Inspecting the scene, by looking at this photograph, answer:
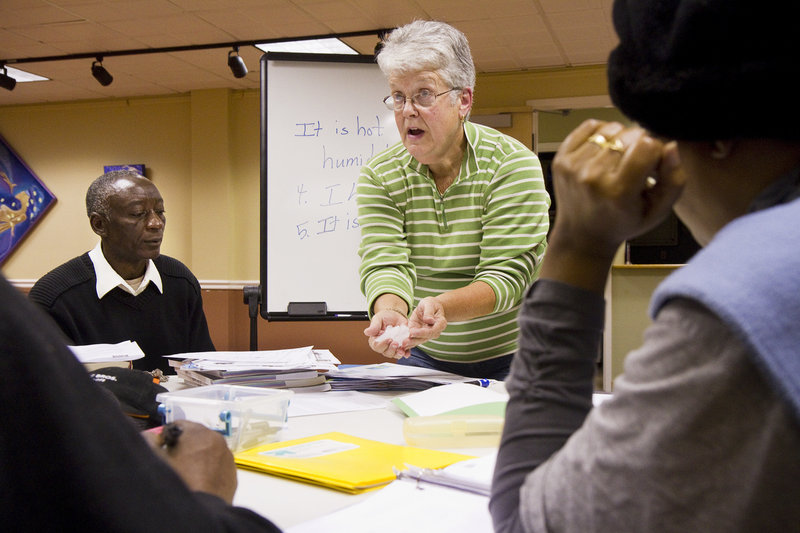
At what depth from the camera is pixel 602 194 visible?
58 cm

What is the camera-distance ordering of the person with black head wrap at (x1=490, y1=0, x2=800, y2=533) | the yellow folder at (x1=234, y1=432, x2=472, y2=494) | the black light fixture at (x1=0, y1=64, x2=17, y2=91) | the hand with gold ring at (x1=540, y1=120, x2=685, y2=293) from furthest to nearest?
1. the black light fixture at (x1=0, y1=64, x2=17, y2=91)
2. the yellow folder at (x1=234, y1=432, x2=472, y2=494)
3. the hand with gold ring at (x1=540, y1=120, x2=685, y2=293)
4. the person with black head wrap at (x1=490, y1=0, x2=800, y2=533)

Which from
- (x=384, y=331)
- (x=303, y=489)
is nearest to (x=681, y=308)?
(x=303, y=489)

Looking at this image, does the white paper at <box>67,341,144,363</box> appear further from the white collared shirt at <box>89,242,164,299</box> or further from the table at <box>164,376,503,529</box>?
the white collared shirt at <box>89,242,164,299</box>

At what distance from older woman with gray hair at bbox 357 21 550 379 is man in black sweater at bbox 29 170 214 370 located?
1021mm

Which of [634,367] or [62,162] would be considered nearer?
[634,367]

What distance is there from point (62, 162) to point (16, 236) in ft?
2.96

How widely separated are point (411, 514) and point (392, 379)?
849 millimetres

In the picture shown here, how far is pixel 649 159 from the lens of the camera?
1.86ft

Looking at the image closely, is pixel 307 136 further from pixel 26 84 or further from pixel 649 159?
pixel 26 84

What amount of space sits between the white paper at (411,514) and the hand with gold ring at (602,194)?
13.3 inches

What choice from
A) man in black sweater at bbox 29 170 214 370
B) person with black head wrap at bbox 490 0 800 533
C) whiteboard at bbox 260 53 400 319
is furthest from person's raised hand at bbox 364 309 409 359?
whiteboard at bbox 260 53 400 319

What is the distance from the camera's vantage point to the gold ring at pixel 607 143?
1.93 feet

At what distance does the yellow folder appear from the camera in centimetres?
94

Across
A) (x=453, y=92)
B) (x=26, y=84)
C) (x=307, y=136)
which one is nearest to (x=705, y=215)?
(x=453, y=92)
